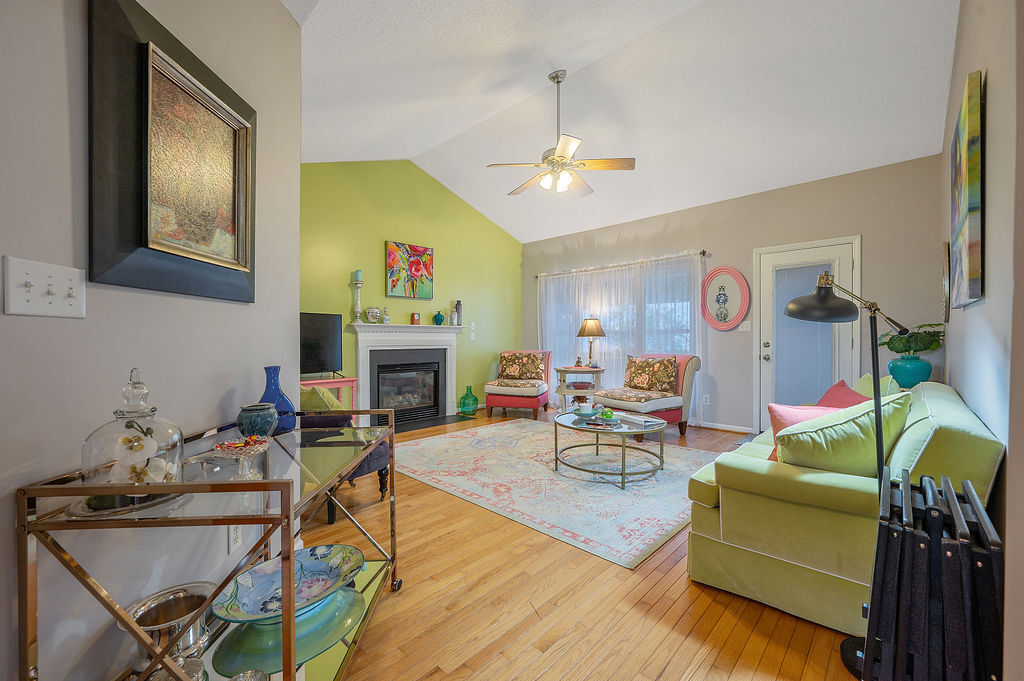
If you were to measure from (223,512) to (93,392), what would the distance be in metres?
0.39

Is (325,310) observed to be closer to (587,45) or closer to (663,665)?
(587,45)

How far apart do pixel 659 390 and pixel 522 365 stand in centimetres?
192

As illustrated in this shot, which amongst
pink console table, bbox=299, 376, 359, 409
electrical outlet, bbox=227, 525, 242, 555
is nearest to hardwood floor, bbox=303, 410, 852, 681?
electrical outlet, bbox=227, 525, 242, 555

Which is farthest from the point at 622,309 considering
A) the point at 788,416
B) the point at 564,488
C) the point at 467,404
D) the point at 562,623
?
the point at 562,623

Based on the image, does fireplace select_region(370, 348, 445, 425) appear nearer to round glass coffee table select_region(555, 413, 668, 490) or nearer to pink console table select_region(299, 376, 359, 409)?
pink console table select_region(299, 376, 359, 409)

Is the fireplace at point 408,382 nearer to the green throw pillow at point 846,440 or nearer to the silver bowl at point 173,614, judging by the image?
the silver bowl at point 173,614

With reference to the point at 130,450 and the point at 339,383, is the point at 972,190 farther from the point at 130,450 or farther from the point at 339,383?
the point at 339,383

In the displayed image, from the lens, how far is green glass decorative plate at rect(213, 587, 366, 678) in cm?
101

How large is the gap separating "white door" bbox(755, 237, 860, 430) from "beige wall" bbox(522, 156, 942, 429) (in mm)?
87

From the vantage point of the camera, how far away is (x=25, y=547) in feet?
2.59

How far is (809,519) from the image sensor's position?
1.55m

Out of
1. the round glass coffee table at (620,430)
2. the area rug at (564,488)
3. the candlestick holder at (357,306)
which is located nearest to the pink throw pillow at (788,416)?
the area rug at (564,488)

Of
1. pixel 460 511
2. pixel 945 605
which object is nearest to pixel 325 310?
pixel 460 511

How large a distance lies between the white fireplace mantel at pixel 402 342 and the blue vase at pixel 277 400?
3299 millimetres
